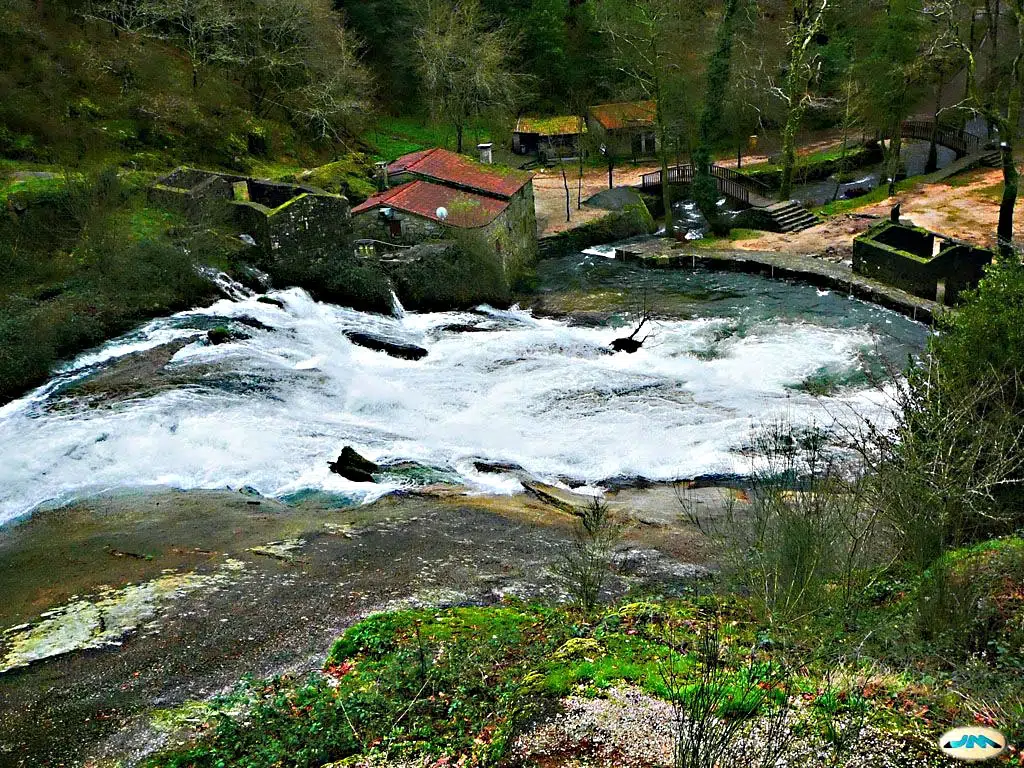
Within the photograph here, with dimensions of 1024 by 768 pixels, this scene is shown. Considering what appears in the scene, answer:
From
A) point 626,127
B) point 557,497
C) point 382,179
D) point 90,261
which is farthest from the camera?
point 626,127

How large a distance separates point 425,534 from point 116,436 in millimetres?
6244

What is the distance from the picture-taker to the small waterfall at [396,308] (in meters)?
23.6

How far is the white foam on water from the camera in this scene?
14.0 meters

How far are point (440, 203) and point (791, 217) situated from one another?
15020mm

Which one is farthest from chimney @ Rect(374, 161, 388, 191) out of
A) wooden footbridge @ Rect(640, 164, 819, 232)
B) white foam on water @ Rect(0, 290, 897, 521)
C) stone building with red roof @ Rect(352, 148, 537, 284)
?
wooden footbridge @ Rect(640, 164, 819, 232)

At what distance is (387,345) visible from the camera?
68.2ft

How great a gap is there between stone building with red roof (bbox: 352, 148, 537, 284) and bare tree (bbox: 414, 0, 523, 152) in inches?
379

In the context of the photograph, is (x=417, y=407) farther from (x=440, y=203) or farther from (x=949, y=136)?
(x=949, y=136)

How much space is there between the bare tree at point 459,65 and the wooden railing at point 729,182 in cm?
884

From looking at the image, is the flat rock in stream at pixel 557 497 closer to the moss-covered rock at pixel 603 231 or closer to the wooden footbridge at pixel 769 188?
the moss-covered rock at pixel 603 231

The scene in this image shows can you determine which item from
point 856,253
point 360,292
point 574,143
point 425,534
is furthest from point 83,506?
point 574,143

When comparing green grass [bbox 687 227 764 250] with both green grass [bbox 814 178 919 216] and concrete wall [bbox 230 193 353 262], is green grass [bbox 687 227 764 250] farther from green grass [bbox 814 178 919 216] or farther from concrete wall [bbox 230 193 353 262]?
concrete wall [bbox 230 193 353 262]

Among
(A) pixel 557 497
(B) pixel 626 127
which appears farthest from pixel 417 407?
(B) pixel 626 127

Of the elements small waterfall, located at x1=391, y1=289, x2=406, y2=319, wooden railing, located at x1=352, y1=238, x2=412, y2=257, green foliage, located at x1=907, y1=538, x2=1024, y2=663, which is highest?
wooden railing, located at x1=352, y1=238, x2=412, y2=257
